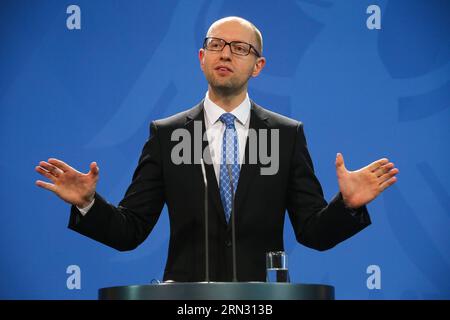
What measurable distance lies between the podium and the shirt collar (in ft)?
3.56

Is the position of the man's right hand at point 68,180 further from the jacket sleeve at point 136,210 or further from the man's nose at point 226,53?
the man's nose at point 226,53

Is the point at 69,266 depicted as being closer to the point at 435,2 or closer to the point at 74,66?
the point at 74,66

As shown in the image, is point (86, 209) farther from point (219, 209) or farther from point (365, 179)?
point (365, 179)

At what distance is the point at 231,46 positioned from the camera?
2.94m

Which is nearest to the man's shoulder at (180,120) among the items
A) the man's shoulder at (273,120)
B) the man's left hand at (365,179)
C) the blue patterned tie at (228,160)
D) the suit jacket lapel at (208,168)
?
the suit jacket lapel at (208,168)

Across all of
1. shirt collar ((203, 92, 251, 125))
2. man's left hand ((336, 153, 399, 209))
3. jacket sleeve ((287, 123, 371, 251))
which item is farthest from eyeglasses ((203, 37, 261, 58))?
man's left hand ((336, 153, 399, 209))

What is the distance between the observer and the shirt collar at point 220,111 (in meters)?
2.96

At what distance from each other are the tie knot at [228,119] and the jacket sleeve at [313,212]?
0.92 ft

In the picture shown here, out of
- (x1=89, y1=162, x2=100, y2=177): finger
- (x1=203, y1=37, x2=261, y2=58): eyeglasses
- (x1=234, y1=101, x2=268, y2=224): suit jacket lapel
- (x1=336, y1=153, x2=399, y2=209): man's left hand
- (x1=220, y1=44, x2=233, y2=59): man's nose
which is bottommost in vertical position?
(x1=336, y1=153, x2=399, y2=209): man's left hand

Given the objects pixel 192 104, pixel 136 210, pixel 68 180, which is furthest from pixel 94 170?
pixel 192 104

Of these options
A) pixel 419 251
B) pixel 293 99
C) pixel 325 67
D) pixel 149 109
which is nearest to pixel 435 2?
pixel 325 67

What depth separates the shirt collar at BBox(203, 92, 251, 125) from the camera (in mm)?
2965

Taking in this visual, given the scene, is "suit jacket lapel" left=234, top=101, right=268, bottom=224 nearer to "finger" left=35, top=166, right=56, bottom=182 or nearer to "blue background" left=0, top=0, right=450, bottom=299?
"finger" left=35, top=166, right=56, bottom=182
